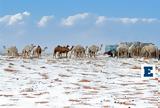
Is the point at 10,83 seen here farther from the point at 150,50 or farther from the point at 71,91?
the point at 150,50

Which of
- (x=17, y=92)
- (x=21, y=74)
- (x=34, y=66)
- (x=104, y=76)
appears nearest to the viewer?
(x=17, y=92)

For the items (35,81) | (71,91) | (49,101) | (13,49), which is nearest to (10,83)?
(35,81)

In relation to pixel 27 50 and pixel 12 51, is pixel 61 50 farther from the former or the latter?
pixel 12 51

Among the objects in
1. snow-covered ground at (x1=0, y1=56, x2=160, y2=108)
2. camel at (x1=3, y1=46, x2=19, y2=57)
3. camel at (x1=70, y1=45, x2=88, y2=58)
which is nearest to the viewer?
snow-covered ground at (x1=0, y1=56, x2=160, y2=108)

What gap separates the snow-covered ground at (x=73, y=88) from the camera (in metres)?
21.1

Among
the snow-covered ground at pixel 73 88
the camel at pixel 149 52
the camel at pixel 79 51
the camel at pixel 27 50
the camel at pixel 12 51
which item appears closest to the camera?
the snow-covered ground at pixel 73 88

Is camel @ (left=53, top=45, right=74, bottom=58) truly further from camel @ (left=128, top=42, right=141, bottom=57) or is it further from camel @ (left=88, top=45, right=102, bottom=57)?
camel @ (left=128, top=42, right=141, bottom=57)

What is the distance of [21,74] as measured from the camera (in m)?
32.8

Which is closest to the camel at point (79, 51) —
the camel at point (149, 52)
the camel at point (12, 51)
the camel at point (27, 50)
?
the camel at point (27, 50)

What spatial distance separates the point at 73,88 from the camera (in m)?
27.0

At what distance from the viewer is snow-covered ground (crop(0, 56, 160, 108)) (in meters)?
21.1

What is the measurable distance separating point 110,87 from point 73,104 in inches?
299

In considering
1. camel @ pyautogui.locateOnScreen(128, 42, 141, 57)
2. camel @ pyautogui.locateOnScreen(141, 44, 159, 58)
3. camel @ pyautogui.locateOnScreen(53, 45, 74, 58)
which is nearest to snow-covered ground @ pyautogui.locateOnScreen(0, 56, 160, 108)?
camel @ pyautogui.locateOnScreen(53, 45, 74, 58)

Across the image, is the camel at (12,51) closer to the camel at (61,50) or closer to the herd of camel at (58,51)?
the herd of camel at (58,51)
